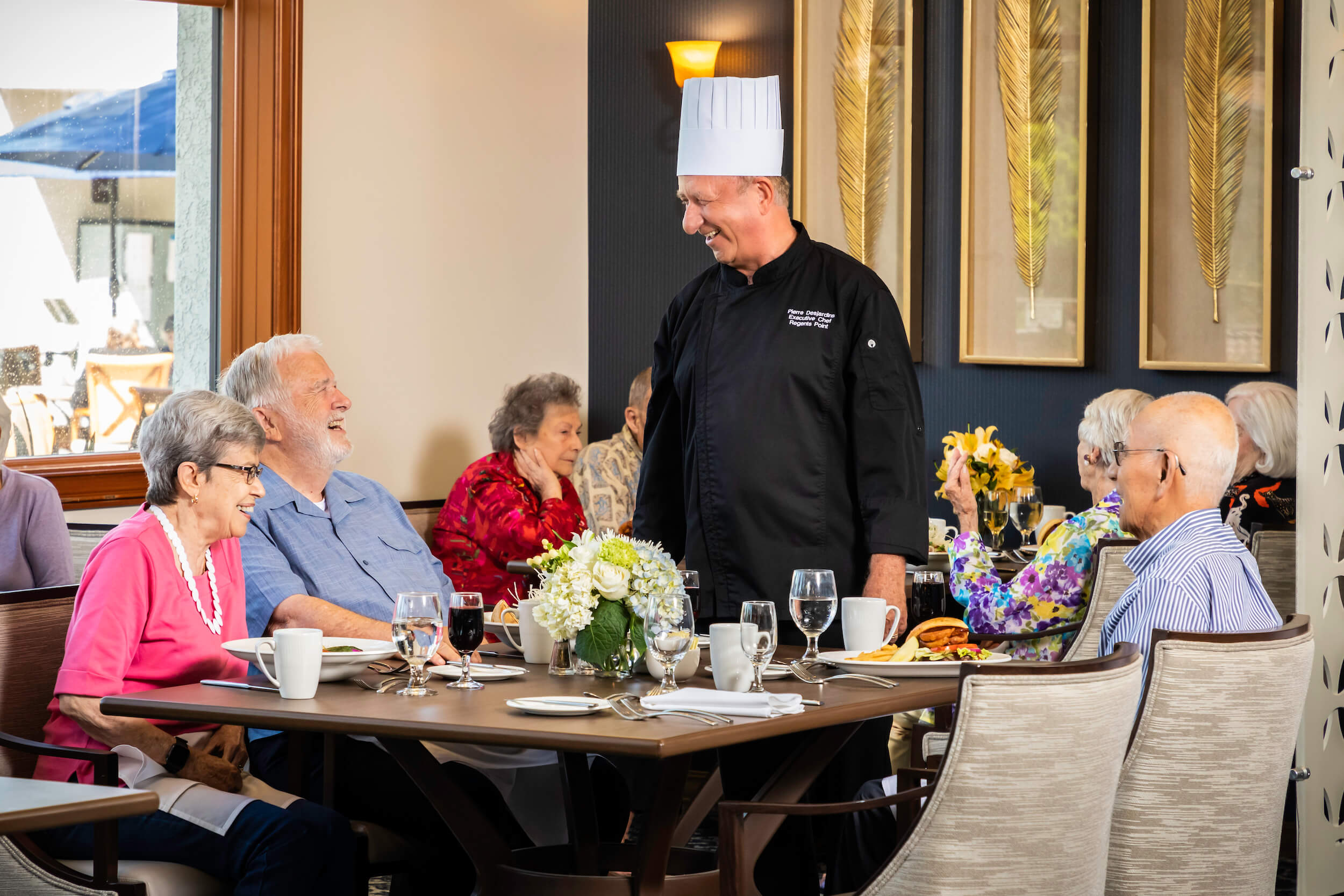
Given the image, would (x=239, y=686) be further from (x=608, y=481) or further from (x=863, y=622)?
(x=608, y=481)

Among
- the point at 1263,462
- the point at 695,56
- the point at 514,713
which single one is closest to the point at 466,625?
the point at 514,713

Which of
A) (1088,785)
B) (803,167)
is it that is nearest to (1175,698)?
(1088,785)

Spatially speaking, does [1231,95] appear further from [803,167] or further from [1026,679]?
[1026,679]

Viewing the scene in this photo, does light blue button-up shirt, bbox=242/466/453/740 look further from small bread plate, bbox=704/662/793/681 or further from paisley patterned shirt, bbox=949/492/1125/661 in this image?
paisley patterned shirt, bbox=949/492/1125/661

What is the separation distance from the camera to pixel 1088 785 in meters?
2.08

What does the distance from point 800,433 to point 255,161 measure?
294 centimetres

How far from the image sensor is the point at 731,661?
234 centimetres

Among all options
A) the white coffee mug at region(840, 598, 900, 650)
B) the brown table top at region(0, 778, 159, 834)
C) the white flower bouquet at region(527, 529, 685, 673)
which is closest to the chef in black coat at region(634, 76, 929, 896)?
the white coffee mug at region(840, 598, 900, 650)

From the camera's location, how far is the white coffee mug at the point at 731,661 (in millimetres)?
2336

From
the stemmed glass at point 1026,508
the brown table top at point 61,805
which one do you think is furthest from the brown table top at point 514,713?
the stemmed glass at point 1026,508

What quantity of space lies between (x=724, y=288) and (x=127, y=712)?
155cm

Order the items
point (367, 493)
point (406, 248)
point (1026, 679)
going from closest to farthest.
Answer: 1. point (1026, 679)
2. point (367, 493)
3. point (406, 248)

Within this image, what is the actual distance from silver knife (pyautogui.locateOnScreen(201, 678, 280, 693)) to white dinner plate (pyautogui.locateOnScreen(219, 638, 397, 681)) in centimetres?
4


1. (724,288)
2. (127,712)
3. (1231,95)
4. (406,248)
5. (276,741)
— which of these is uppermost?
(1231,95)
